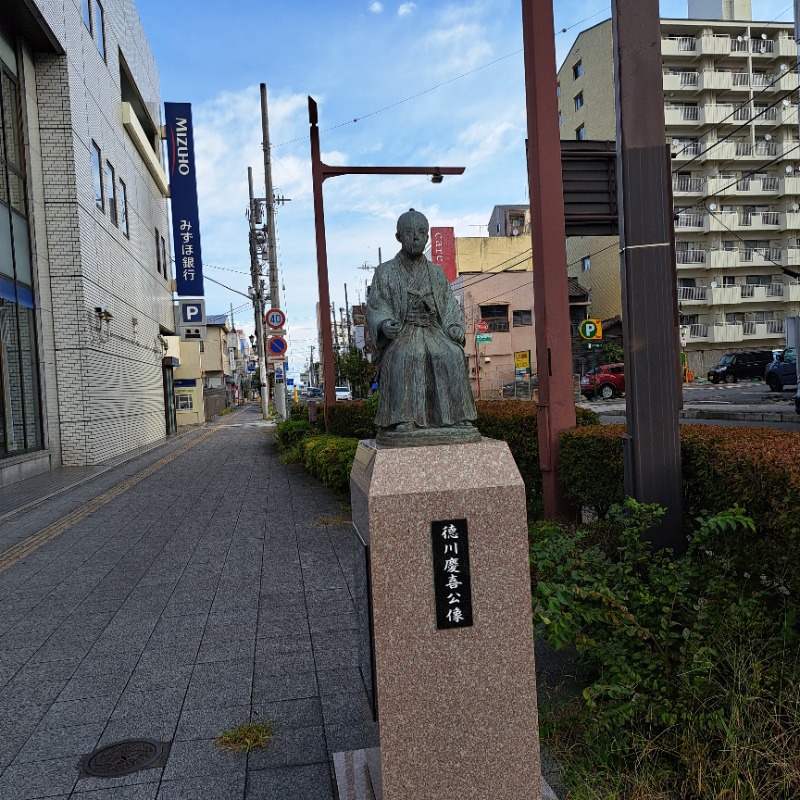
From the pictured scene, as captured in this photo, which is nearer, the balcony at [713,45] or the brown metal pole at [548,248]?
the brown metal pole at [548,248]

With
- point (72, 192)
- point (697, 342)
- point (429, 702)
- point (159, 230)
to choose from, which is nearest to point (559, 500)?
point (429, 702)

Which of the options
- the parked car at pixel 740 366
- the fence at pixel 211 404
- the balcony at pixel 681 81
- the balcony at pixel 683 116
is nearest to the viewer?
the parked car at pixel 740 366

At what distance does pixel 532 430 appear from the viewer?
7.49 meters

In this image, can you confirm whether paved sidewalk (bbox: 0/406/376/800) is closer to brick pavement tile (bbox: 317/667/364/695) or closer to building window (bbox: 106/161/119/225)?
brick pavement tile (bbox: 317/667/364/695)

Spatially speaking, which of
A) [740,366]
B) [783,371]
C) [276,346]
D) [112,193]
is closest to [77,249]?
[112,193]

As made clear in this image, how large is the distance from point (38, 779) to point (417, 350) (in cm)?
278

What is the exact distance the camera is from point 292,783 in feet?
10.3

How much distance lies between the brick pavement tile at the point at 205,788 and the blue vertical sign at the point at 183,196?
75.0 ft

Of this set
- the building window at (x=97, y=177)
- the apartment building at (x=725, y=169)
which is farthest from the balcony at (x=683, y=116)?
the building window at (x=97, y=177)

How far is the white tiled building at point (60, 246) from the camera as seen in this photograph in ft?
43.7

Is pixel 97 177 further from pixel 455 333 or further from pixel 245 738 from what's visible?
pixel 245 738

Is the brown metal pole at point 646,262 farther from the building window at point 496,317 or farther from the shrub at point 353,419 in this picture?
the building window at point 496,317

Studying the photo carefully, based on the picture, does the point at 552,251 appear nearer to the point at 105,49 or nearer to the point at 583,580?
the point at 583,580

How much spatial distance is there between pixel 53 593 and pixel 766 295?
4035 cm
